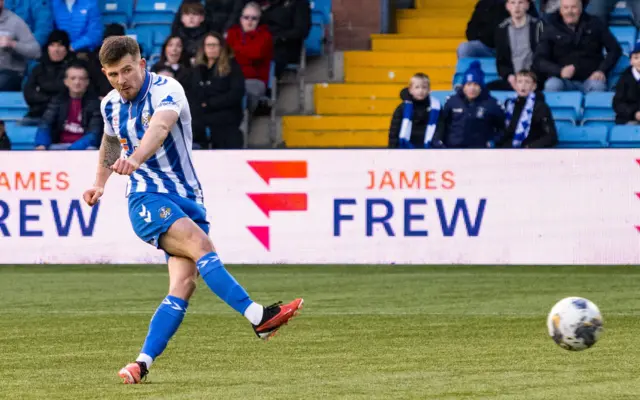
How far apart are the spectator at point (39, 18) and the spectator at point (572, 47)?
611 centimetres

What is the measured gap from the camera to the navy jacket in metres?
15.3

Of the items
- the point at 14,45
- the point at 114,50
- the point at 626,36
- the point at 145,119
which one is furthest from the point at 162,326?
the point at 626,36

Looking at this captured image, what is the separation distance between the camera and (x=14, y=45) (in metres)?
17.6

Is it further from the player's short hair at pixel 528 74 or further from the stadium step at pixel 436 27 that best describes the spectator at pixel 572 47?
the stadium step at pixel 436 27

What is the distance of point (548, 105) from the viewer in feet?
52.9

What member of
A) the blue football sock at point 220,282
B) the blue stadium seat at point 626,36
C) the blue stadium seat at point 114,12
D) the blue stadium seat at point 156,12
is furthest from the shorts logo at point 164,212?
the blue stadium seat at point 114,12

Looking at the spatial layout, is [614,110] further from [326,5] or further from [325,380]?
[325,380]

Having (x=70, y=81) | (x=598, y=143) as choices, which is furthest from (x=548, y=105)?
(x=70, y=81)

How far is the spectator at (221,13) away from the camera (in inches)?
695

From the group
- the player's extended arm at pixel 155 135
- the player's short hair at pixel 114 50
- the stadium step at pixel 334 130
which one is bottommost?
the stadium step at pixel 334 130

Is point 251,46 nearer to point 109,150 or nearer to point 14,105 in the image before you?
point 14,105

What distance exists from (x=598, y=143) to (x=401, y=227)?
3.22 meters

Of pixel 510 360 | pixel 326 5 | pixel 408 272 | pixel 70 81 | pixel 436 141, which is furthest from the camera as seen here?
pixel 326 5

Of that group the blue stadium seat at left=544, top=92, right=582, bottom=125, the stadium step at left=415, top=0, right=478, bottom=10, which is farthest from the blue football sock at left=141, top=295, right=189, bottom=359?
the stadium step at left=415, top=0, right=478, bottom=10
